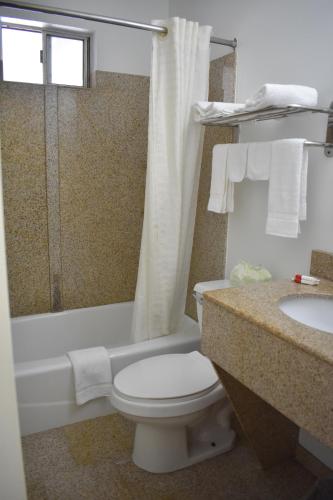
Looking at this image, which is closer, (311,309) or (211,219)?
(311,309)

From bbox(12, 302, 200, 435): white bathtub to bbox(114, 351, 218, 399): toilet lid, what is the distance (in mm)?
296

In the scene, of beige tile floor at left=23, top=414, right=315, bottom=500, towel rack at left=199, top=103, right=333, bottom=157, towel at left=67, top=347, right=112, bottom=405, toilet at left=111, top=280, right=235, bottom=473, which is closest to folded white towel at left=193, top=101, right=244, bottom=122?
towel rack at left=199, top=103, right=333, bottom=157

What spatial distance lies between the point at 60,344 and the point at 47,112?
147cm

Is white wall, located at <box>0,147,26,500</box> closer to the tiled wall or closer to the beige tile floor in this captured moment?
the beige tile floor

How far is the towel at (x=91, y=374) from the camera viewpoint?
2.09 metres

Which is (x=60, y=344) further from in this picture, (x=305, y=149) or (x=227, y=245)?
(x=305, y=149)

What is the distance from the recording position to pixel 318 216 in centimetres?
175

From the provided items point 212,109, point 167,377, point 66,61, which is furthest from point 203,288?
point 66,61

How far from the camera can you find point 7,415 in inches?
24.8

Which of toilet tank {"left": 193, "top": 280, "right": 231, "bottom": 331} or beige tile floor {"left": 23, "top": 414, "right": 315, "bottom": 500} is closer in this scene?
beige tile floor {"left": 23, "top": 414, "right": 315, "bottom": 500}

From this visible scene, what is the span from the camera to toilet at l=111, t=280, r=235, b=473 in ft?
5.57

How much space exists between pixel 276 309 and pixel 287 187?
565 millimetres

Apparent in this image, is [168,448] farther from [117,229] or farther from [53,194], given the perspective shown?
[53,194]

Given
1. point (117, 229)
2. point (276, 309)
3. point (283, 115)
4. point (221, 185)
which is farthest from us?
point (117, 229)
